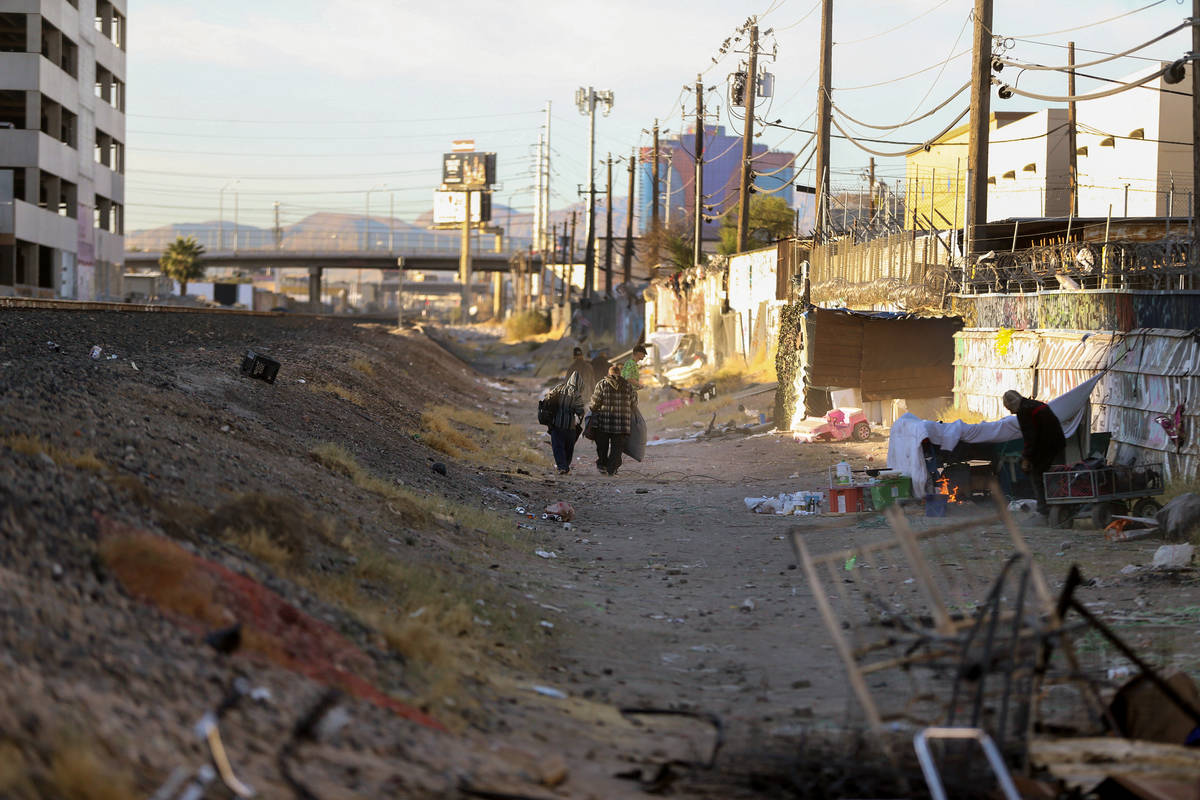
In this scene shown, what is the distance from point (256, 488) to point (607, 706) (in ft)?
11.4

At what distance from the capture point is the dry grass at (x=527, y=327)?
279 feet

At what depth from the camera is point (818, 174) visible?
28234 millimetres

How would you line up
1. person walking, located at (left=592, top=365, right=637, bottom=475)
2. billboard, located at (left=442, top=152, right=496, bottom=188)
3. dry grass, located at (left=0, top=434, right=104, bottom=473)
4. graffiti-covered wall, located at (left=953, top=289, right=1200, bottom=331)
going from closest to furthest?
1. dry grass, located at (left=0, top=434, right=104, bottom=473)
2. graffiti-covered wall, located at (left=953, top=289, right=1200, bottom=331)
3. person walking, located at (left=592, top=365, right=637, bottom=475)
4. billboard, located at (left=442, top=152, right=496, bottom=188)

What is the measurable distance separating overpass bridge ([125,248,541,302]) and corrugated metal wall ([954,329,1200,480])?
109 meters

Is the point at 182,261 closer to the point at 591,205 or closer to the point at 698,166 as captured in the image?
the point at 591,205

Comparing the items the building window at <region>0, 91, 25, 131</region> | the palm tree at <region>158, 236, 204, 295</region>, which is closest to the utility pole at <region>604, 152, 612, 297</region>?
the building window at <region>0, 91, 25, 131</region>

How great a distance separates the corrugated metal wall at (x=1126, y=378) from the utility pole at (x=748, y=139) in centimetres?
1970

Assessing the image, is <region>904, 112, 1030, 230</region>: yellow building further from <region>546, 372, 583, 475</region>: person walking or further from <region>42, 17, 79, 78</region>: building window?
<region>42, 17, 79, 78</region>: building window

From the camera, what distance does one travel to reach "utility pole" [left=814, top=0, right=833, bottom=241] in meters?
28.5

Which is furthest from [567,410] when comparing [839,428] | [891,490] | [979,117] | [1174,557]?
[979,117]

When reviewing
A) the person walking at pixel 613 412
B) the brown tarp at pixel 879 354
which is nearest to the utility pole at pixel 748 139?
the brown tarp at pixel 879 354

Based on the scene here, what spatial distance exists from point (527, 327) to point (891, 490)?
7338 cm

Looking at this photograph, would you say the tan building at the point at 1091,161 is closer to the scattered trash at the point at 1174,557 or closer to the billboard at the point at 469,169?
the scattered trash at the point at 1174,557

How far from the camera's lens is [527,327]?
280 feet
